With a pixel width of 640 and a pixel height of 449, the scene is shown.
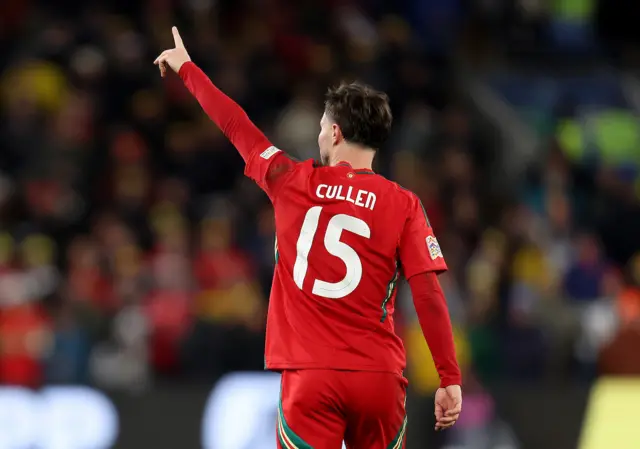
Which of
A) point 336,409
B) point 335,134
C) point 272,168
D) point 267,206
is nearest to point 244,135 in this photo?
point 272,168

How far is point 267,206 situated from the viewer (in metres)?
10.3

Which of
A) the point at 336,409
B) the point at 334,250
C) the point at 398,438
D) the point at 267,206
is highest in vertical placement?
the point at 267,206

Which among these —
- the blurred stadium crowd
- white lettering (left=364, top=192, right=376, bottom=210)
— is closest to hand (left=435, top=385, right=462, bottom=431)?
white lettering (left=364, top=192, right=376, bottom=210)

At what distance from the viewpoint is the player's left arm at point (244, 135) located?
4.33 m

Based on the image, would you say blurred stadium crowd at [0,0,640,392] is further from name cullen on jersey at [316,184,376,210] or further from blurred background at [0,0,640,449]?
name cullen on jersey at [316,184,376,210]

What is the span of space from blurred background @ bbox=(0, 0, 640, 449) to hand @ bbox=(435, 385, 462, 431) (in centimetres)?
367

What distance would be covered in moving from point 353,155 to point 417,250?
427mm

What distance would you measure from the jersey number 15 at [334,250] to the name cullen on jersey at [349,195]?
0.18 feet

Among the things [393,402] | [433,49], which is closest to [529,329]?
[393,402]

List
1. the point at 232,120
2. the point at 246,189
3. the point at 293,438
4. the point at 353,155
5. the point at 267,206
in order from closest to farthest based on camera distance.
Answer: the point at 293,438, the point at 353,155, the point at 232,120, the point at 267,206, the point at 246,189

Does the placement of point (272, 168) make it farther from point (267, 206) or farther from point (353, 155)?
point (267, 206)

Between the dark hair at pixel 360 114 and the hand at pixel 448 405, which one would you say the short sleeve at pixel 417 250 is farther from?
the hand at pixel 448 405

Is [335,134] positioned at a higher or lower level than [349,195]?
higher

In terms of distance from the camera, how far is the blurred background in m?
7.89
